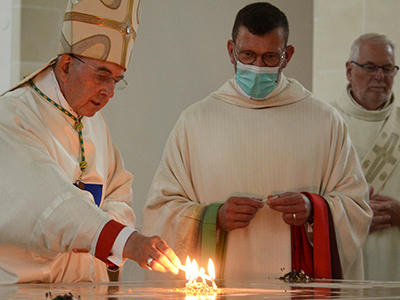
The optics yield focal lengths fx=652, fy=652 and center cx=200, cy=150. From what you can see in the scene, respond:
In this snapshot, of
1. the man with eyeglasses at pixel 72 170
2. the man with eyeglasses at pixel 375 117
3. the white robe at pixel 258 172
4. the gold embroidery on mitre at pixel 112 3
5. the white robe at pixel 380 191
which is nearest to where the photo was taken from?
the man with eyeglasses at pixel 72 170

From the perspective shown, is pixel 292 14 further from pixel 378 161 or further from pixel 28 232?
pixel 28 232

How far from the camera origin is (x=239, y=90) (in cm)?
451

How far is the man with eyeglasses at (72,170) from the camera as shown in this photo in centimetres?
287

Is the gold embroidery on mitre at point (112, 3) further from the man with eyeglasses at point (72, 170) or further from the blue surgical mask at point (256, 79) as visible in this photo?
the blue surgical mask at point (256, 79)

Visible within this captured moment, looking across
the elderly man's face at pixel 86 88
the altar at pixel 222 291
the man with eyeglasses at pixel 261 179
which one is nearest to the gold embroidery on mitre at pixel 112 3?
the elderly man's face at pixel 86 88

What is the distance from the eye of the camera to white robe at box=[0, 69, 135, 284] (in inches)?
113

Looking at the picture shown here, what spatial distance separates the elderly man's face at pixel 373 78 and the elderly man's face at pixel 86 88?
2905 mm

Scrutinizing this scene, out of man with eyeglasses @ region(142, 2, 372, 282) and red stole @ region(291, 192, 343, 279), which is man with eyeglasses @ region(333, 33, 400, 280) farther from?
red stole @ region(291, 192, 343, 279)

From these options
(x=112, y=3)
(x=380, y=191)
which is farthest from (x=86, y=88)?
(x=380, y=191)

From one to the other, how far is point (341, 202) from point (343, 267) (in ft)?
1.35

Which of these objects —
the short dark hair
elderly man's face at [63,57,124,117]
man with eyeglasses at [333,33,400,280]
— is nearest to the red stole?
the short dark hair

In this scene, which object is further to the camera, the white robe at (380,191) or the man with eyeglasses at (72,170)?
the white robe at (380,191)

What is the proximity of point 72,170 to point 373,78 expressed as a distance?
3.22 m

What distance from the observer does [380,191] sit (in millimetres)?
5469
